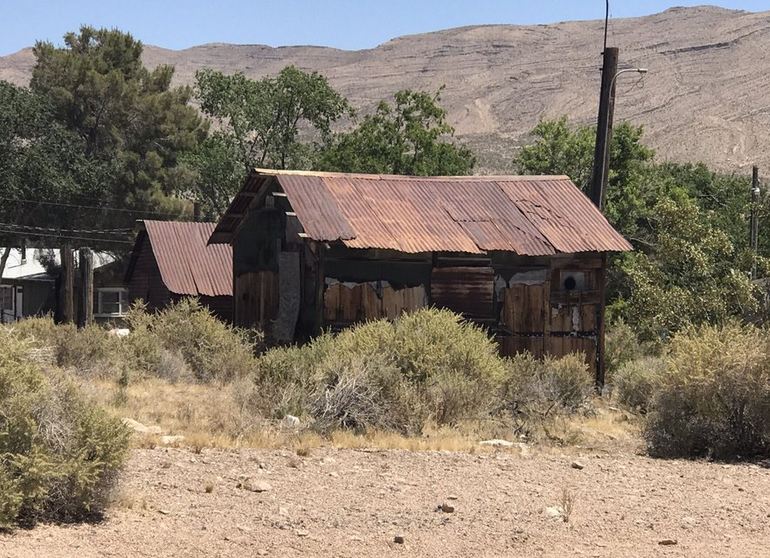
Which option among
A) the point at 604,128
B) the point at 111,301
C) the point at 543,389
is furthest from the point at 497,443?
the point at 111,301

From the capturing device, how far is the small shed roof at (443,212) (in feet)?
60.3

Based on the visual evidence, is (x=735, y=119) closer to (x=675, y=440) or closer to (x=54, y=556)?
(x=675, y=440)

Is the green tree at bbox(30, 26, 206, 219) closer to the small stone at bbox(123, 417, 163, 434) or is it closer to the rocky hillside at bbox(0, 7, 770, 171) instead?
the small stone at bbox(123, 417, 163, 434)

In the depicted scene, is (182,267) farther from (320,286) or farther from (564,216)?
(564,216)

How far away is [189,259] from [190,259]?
0.09 feet

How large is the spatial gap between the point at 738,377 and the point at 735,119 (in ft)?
313

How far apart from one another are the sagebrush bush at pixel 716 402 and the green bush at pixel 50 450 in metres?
6.84

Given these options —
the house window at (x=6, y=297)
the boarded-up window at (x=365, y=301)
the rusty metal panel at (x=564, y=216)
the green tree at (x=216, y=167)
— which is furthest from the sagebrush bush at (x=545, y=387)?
the house window at (x=6, y=297)

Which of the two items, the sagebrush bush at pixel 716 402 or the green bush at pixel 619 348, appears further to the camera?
the green bush at pixel 619 348

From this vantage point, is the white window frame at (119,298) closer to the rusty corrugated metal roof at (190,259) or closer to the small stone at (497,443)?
the rusty corrugated metal roof at (190,259)

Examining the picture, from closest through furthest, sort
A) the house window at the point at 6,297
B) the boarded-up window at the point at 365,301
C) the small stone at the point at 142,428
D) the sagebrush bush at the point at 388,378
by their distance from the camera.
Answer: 1. the small stone at the point at 142,428
2. the sagebrush bush at the point at 388,378
3. the boarded-up window at the point at 365,301
4. the house window at the point at 6,297

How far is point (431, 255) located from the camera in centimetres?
1878

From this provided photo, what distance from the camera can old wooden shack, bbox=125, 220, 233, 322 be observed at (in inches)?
1152

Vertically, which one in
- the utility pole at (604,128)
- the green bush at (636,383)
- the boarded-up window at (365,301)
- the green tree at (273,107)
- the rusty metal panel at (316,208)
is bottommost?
the green bush at (636,383)
